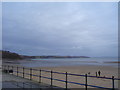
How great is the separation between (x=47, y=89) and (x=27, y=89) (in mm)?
1010

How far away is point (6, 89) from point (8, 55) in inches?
6121

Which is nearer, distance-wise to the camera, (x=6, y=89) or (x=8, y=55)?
(x=6, y=89)

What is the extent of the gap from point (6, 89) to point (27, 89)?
1033 mm

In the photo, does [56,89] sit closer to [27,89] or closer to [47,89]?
[47,89]

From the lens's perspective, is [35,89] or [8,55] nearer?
[35,89]

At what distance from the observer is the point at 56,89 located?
7207mm

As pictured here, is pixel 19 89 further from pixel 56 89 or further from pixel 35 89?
pixel 56 89

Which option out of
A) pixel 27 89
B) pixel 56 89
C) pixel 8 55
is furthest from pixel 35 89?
pixel 8 55

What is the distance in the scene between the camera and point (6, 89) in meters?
6.87

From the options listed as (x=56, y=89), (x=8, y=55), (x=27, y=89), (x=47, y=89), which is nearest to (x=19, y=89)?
(x=27, y=89)

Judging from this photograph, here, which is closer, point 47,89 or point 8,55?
point 47,89

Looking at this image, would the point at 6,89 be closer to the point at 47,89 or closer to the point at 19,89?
the point at 19,89

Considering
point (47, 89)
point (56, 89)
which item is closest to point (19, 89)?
point (47, 89)

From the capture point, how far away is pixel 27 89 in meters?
6.94
